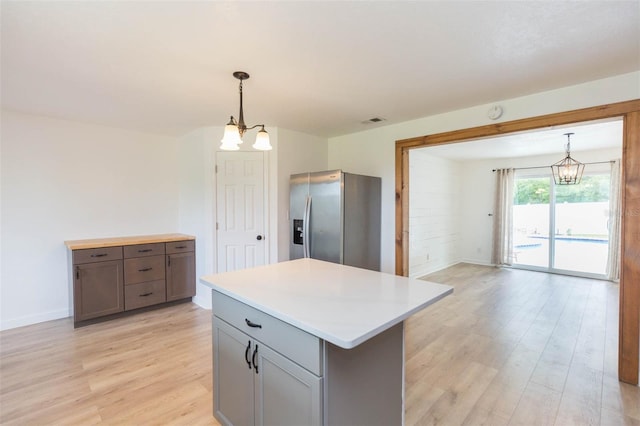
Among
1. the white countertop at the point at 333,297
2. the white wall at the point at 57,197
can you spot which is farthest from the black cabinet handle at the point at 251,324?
the white wall at the point at 57,197

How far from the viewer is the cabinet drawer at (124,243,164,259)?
354cm

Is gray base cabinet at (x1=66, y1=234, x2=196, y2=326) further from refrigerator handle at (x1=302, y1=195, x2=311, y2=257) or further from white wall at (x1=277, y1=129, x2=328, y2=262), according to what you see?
A: refrigerator handle at (x1=302, y1=195, x2=311, y2=257)

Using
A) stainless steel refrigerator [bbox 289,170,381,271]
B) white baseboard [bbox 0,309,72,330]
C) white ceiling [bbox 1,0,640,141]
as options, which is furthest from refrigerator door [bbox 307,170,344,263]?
white baseboard [bbox 0,309,72,330]

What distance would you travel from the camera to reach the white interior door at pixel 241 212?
387 cm

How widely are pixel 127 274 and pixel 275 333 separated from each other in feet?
9.77

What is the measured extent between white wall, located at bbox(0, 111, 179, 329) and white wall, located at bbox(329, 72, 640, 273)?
274 centimetres

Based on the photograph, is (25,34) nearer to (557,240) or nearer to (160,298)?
(160,298)

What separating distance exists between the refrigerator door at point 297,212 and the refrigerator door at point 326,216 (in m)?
0.11

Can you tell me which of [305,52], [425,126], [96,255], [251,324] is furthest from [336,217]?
[96,255]

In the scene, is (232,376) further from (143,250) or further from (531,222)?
(531,222)

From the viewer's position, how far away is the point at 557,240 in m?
5.85

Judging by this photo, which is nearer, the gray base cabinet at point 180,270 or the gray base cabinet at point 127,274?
the gray base cabinet at point 127,274

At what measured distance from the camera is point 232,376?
5.51 ft

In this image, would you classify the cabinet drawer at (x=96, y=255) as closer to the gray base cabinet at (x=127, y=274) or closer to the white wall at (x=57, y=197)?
the gray base cabinet at (x=127, y=274)
